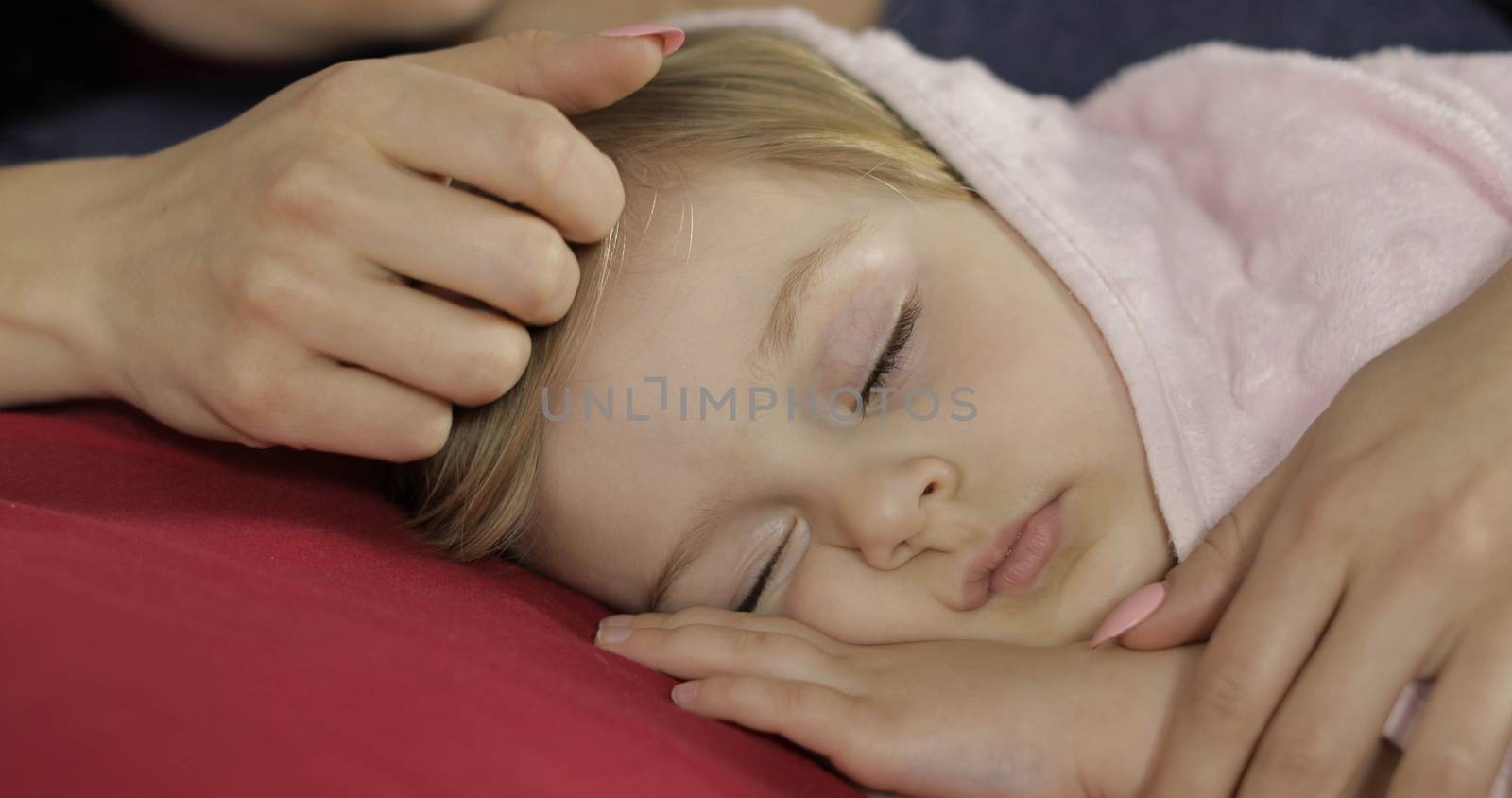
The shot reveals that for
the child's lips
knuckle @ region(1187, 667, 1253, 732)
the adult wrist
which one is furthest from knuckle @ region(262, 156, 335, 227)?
knuckle @ region(1187, 667, 1253, 732)

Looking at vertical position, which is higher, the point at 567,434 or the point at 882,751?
the point at 567,434

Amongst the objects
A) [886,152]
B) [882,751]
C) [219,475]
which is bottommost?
[882,751]

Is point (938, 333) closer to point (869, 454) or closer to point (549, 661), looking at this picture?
point (869, 454)

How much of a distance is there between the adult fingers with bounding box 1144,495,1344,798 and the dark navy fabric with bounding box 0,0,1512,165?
104 centimetres

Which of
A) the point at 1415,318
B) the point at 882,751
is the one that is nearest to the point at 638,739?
the point at 882,751

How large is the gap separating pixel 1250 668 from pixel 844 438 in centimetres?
37

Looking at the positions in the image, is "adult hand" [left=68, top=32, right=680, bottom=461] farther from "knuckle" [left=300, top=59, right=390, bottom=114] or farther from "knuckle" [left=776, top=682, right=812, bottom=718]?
"knuckle" [left=776, top=682, right=812, bottom=718]

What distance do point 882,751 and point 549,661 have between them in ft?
0.86

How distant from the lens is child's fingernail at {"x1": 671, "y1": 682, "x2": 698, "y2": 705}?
904 mm

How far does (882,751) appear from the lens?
0.88 metres

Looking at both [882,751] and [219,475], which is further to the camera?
[219,475]

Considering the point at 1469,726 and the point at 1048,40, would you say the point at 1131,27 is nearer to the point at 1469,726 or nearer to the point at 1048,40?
the point at 1048,40

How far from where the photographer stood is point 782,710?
35.2 inches

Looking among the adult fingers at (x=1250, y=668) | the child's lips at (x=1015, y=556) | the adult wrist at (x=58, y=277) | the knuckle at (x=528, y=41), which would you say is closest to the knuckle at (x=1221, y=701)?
the adult fingers at (x=1250, y=668)
